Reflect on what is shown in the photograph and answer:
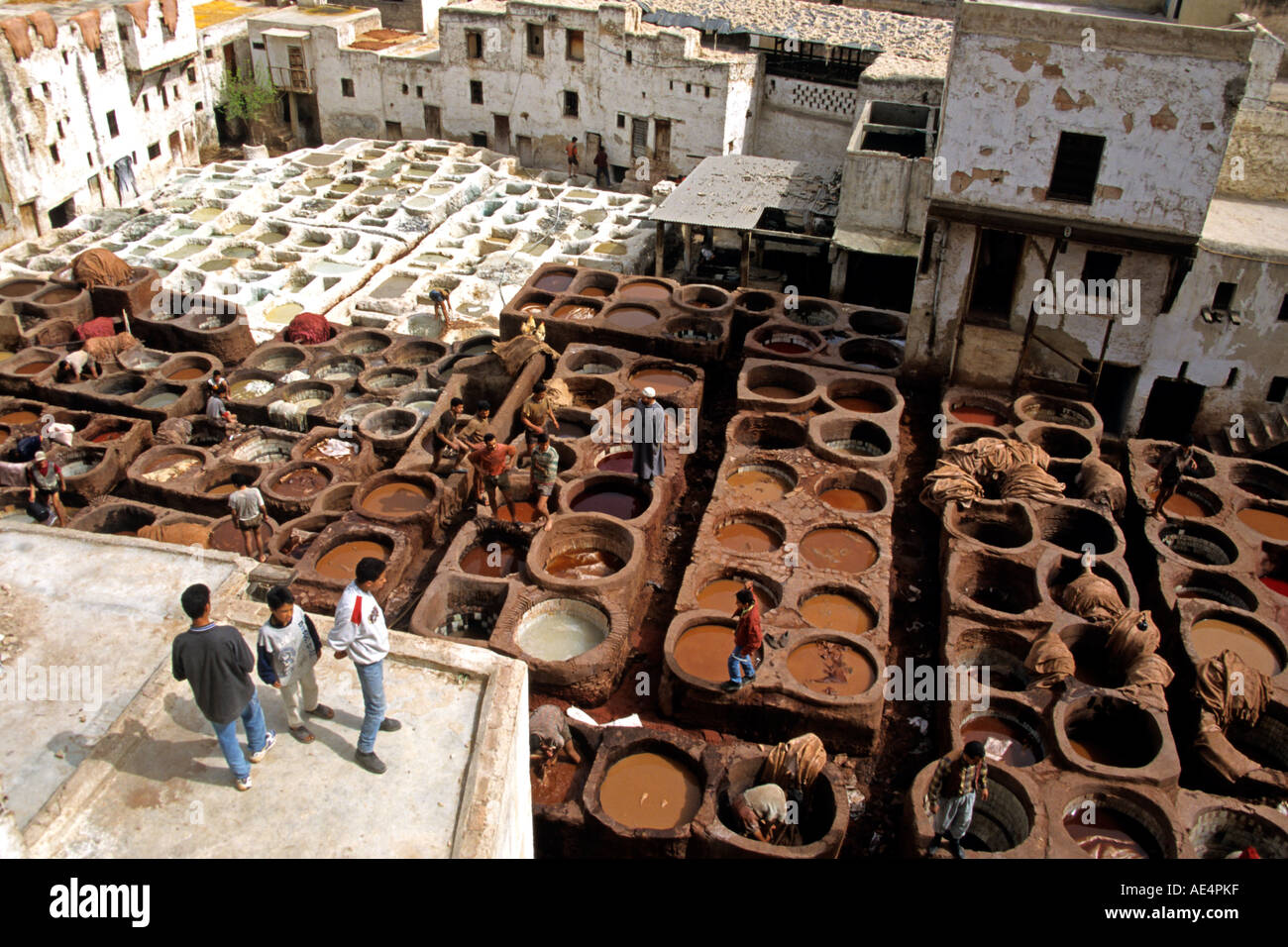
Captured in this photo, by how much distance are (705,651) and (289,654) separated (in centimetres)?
564

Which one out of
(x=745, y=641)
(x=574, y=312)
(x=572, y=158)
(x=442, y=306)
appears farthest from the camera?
(x=572, y=158)

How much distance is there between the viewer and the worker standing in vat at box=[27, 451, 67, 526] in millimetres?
14375

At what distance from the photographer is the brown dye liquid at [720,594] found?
12.5 m

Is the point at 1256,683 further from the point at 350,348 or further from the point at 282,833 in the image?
the point at 350,348

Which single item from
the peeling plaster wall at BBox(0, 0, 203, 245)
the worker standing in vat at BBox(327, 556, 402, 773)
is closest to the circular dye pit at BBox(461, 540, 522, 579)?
the worker standing in vat at BBox(327, 556, 402, 773)

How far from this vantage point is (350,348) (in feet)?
65.8

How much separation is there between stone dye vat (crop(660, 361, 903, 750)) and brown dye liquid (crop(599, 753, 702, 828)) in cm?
94

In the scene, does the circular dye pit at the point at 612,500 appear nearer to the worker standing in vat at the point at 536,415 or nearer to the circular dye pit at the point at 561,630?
the worker standing in vat at the point at 536,415

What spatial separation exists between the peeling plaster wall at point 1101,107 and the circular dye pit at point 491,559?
888cm

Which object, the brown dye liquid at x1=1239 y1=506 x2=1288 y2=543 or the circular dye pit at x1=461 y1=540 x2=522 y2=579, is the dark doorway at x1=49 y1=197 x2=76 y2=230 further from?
the brown dye liquid at x1=1239 y1=506 x2=1288 y2=543

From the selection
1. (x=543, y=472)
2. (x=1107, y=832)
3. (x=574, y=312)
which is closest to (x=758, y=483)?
(x=543, y=472)

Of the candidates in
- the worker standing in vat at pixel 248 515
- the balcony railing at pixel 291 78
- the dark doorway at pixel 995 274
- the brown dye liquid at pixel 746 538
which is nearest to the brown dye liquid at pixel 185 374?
the worker standing in vat at pixel 248 515

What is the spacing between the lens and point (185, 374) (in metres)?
18.9

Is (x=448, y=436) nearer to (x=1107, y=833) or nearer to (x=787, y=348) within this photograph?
(x=787, y=348)
